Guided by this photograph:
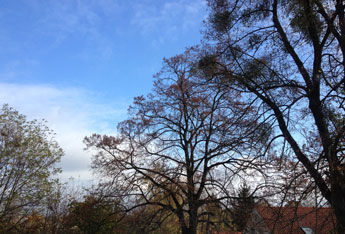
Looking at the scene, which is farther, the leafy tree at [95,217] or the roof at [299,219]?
the leafy tree at [95,217]

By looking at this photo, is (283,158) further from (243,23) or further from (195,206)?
(195,206)

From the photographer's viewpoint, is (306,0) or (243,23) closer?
(306,0)

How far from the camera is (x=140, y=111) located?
15.2m

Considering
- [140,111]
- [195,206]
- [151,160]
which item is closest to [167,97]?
[140,111]

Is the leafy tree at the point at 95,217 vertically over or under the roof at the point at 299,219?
over

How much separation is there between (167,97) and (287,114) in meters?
9.32

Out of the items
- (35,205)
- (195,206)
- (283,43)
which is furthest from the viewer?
(35,205)

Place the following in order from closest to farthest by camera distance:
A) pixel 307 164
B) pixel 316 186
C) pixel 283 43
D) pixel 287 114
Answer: pixel 316 186
pixel 307 164
pixel 287 114
pixel 283 43

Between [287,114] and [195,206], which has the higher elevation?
[287,114]

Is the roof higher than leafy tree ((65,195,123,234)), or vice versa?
leafy tree ((65,195,123,234))

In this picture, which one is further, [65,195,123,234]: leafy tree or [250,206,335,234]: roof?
[65,195,123,234]: leafy tree

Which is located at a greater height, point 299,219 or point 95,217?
point 95,217

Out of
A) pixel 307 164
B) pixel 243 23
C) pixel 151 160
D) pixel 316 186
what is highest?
pixel 243 23

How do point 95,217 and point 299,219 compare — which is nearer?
point 299,219
